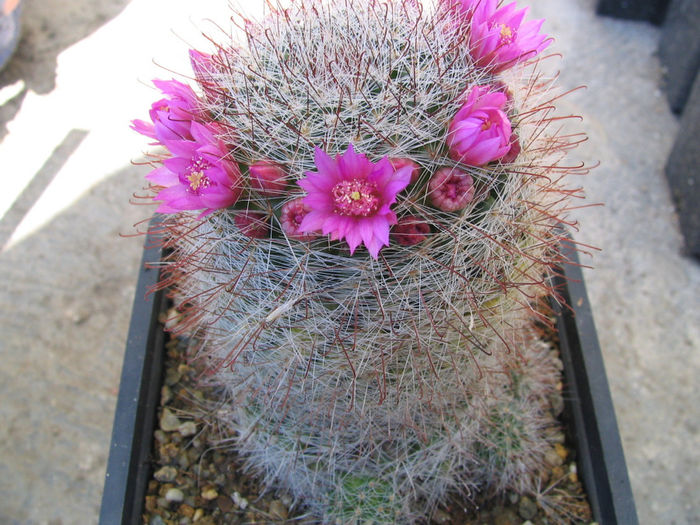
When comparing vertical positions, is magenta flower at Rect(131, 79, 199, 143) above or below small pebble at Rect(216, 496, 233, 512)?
above

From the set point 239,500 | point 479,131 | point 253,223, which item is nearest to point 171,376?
point 239,500

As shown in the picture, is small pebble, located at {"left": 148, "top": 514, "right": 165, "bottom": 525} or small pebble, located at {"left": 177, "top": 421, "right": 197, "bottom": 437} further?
small pebble, located at {"left": 177, "top": 421, "right": 197, "bottom": 437}

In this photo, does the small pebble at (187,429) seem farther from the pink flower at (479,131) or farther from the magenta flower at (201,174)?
the pink flower at (479,131)

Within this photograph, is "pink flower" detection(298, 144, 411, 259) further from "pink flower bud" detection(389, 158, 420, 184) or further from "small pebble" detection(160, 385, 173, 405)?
"small pebble" detection(160, 385, 173, 405)

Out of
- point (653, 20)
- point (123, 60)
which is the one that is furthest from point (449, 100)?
point (653, 20)

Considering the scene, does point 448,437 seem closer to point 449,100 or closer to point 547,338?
point 547,338

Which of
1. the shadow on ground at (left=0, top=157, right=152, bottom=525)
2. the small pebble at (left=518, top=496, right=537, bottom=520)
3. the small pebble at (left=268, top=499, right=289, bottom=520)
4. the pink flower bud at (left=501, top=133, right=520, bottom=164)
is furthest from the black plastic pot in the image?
the shadow on ground at (left=0, top=157, right=152, bottom=525)
